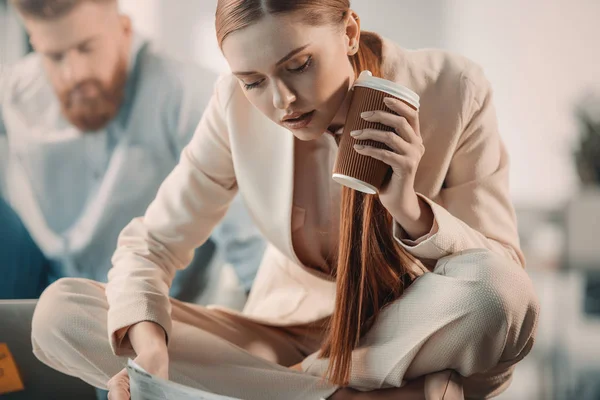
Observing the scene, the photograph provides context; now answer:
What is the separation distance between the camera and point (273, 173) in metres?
1.13

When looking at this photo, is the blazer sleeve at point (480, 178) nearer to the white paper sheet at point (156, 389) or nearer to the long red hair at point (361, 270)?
the long red hair at point (361, 270)

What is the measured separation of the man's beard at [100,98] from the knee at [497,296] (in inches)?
38.6

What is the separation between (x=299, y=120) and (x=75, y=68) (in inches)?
33.8

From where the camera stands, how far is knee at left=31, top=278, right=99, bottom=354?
3.51ft

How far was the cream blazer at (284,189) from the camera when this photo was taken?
1055 mm

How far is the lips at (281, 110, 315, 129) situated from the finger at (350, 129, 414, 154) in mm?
104

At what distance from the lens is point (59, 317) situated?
1.07m

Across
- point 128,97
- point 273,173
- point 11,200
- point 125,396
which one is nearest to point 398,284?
point 273,173

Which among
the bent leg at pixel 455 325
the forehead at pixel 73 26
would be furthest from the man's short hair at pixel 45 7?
the bent leg at pixel 455 325

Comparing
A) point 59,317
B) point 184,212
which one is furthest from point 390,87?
point 59,317

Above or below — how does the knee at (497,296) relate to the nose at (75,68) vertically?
below

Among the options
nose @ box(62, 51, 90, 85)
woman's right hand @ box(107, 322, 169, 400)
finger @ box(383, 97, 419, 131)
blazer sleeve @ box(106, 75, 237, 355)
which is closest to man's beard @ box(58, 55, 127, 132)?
nose @ box(62, 51, 90, 85)

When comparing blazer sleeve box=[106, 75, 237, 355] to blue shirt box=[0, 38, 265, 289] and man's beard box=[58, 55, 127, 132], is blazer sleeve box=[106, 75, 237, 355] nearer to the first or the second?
blue shirt box=[0, 38, 265, 289]

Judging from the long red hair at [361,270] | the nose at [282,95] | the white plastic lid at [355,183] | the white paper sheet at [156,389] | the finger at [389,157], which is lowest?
the white paper sheet at [156,389]
